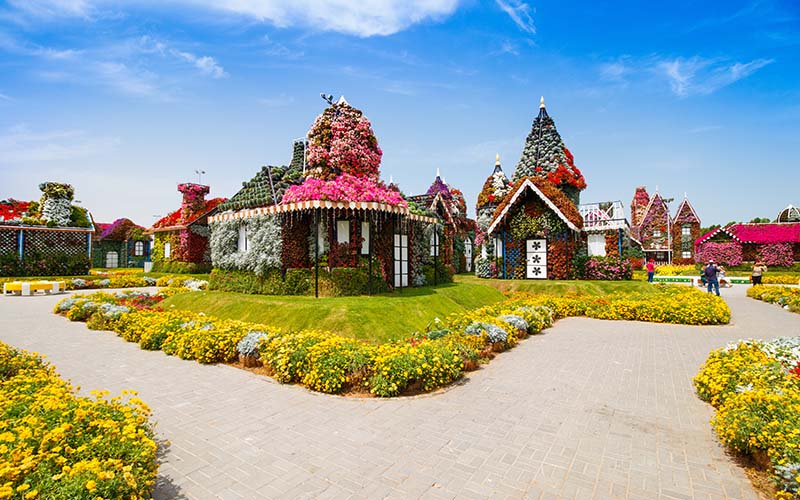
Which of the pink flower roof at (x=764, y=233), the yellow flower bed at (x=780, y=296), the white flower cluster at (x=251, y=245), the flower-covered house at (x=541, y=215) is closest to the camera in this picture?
the white flower cluster at (x=251, y=245)

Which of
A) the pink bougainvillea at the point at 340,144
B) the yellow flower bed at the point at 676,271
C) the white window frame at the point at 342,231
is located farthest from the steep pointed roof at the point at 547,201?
the yellow flower bed at the point at 676,271

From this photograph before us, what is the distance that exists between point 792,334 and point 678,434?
10.2 m

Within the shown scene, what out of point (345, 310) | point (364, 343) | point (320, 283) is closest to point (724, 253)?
point (320, 283)

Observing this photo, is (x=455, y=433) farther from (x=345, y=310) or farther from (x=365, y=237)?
(x=365, y=237)

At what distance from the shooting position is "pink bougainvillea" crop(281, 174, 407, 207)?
13.5 metres

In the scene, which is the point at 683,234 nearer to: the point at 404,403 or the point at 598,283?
the point at 598,283

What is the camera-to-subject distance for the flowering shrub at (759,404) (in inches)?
157

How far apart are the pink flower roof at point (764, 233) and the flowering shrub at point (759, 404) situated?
44.5m

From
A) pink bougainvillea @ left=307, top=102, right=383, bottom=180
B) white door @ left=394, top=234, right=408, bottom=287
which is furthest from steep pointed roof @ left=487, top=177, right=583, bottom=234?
pink bougainvillea @ left=307, top=102, right=383, bottom=180

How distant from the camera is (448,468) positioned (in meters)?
4.45

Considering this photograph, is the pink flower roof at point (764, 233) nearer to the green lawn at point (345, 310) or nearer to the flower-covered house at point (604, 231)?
the flower-covered house at point (604, 231)

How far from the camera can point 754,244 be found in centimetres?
4150

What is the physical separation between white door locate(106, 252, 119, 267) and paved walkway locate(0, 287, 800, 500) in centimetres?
5009

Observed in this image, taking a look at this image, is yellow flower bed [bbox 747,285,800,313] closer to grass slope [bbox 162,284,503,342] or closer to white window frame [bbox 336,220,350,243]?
grass slope [bbox 162,284,503,342]
